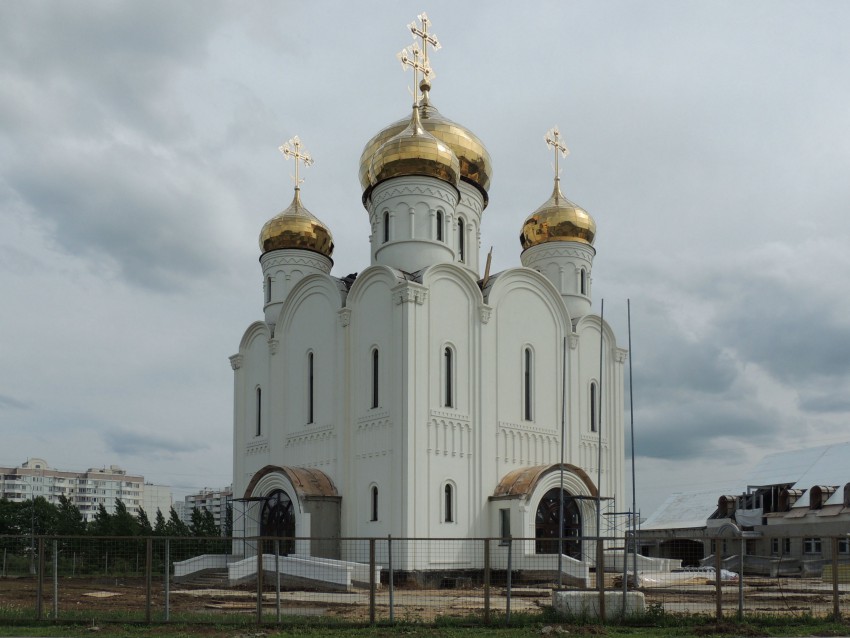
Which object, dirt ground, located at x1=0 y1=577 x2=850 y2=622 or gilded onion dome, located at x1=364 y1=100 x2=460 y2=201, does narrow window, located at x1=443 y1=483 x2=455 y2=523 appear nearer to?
dirt ground, located at x1=0 y1=577 x2=850 y2=622

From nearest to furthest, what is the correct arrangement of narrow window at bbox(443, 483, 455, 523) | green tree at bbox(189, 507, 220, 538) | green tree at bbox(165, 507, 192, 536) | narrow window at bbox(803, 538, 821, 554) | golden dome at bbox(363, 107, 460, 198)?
narrow window at bbox(443, 483, 455, 523) → golden dome at bbox(363, 107, 460, 198) → narrow window at bbox(803, 538, 821, 554) → green tree at bbox(165, 507, 192, 536) → green tree at bbox(189, 507, 220, 538)

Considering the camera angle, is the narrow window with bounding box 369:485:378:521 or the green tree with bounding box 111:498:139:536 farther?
the green tree with bounding box 111:498:139:536

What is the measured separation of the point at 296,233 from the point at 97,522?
2033 cm

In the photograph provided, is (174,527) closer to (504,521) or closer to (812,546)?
(504,521)

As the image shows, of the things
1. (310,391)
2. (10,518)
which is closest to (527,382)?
(310,391)

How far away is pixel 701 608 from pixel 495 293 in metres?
13.0

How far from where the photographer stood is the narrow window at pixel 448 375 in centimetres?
2416

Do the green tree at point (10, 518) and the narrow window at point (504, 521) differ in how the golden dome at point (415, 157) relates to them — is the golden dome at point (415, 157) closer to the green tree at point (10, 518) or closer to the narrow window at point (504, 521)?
the narrow window at point (504, 521)

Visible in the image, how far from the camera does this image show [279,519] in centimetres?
2620

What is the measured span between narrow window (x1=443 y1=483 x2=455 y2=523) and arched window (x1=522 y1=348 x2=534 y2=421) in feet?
10.9

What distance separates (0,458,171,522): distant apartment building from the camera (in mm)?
107188

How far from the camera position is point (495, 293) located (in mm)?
25906

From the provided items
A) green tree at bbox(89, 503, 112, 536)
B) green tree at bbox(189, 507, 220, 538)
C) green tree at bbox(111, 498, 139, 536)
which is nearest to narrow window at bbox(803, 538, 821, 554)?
green tree at bbox(189, 507, 220, 538)

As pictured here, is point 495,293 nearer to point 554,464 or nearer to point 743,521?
point 554,464
